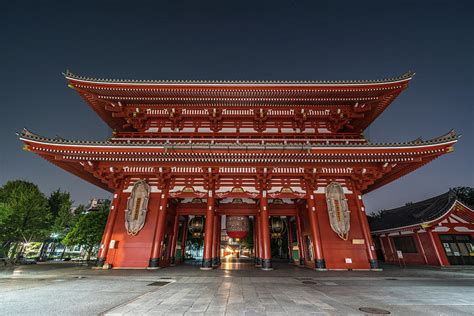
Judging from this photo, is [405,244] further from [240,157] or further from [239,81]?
→ [239,81]

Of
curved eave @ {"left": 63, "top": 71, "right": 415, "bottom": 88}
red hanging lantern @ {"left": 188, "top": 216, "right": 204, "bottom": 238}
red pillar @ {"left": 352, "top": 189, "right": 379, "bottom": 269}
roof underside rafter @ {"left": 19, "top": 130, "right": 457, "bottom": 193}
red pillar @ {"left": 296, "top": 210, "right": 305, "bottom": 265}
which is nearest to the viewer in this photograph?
roof underside rafter @ {"left": 19, "top": 130, "right": 457, "bottom": 193}

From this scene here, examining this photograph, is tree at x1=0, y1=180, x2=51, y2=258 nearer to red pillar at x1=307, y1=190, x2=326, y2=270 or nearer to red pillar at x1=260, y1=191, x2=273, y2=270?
red pillar at x1=260, y1=191, x2=273, y2=270

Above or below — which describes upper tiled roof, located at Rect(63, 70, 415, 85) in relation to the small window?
above

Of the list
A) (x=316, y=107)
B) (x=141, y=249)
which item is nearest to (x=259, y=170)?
(x=316, y=107)

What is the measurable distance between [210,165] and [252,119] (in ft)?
18.1

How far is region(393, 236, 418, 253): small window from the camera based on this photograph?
18.3 metres

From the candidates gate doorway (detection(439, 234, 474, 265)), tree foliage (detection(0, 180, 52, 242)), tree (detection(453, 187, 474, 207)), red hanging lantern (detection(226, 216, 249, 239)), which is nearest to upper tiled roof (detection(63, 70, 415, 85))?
red hanging lantern (detection(226, 216, 249, 239))

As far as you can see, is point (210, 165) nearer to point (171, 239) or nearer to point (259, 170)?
point (259, 170)

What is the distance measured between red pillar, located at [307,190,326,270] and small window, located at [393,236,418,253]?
11334mm

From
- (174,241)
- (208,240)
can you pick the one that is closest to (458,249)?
(208,240)

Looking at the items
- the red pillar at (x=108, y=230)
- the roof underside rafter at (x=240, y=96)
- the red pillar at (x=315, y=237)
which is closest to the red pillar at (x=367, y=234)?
the red pillar at (x=315, y=237)

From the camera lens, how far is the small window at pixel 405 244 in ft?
60.2

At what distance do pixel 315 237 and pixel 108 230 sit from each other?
13.1 m

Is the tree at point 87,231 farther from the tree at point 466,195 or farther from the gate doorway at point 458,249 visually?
the tree at point 466,195
